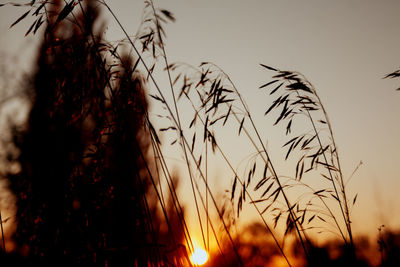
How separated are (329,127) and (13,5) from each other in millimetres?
1547

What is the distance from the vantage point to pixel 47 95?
4.80 metres

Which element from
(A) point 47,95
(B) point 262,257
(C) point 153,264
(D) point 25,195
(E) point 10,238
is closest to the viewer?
(C) point 153,264

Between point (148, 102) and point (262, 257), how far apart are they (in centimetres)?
143

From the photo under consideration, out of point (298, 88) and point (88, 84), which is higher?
point (88, 84)

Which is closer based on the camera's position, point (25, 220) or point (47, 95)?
point (25, 220)

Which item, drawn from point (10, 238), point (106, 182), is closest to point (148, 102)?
point (106, 182)

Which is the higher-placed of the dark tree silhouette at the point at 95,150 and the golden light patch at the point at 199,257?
the dark tree silhouette at the point at 95,150

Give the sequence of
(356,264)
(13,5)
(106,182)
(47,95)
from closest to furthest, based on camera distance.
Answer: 1. (356,264)
2. (13,5)
3. (106,182)
4. (47,95)

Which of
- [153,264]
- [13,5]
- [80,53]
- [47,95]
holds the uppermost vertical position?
[47,95]

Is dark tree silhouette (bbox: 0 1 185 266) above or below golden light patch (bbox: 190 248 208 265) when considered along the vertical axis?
above

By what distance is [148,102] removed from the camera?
1.48 m

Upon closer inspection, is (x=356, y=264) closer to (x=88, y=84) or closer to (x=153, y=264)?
(x=153, y=264)

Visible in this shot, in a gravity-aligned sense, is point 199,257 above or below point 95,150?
below

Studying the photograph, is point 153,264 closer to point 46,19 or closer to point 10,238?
point 46,19
